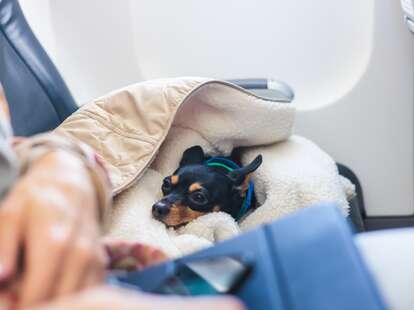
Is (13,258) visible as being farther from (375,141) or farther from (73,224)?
(375,141)

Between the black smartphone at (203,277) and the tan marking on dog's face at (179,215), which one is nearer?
the black smartphone at (203,277)

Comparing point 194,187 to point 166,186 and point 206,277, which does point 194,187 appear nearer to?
point 166,186

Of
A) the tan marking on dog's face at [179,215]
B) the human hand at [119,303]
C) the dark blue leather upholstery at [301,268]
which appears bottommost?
the tan marking on dog's face at [179,215]

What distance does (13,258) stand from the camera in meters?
0.35

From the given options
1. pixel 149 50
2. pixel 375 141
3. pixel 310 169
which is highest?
pixel 149 50

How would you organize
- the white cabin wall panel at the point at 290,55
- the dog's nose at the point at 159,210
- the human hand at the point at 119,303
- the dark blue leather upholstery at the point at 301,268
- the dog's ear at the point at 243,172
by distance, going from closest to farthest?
the human hand at the point at 119,303
the dark blue leather upholstery at the point at 301,268
the dog's nose at the point at 159,210
the dog's ear at the point at 243,172
the white cabin wall panel at the point at 290,55

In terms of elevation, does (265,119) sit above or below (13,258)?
below

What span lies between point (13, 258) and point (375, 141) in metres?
1.37

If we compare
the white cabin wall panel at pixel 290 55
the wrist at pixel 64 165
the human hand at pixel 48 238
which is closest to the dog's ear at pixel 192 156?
the white cabin wall panel at pixel 290 55

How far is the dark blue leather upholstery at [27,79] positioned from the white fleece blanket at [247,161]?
22 cm

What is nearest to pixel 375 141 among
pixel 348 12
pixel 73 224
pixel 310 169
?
pixel 348 12

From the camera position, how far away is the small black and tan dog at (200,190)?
1.02 metres

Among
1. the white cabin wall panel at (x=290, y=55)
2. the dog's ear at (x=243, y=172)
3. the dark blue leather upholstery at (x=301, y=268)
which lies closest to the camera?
the dark blue leather upholstery at (x=301, y=268)

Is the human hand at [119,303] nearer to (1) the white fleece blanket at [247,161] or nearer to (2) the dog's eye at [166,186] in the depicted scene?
(1) the white fleece blanket at [247,161]
